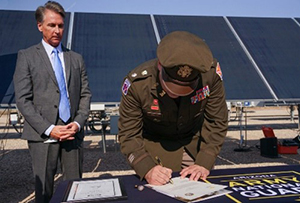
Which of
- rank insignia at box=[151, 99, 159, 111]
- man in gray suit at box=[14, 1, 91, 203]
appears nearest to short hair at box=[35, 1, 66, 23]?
man in gray suit at box=[14, 1, 91, 203]

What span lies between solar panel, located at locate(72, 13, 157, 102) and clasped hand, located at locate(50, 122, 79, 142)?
9.94ft

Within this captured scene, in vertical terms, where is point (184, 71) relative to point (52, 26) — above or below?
below

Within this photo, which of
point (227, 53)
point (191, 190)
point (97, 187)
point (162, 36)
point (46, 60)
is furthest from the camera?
point (162, 36)

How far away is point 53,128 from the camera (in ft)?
8.20

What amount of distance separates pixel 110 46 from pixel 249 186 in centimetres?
592

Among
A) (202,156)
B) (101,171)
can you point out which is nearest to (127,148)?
(202,156)

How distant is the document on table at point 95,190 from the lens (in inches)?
62.9

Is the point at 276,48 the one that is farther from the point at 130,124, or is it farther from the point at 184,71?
the point at 184,71

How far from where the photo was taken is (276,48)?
7.41 m

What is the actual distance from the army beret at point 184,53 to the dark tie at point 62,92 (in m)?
1.22

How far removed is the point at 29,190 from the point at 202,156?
144 inches

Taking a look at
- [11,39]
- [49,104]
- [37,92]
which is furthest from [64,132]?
[11,39]

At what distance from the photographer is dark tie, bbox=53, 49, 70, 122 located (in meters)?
2.66

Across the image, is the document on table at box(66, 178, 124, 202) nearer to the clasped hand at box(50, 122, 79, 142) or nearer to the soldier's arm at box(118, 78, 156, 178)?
the soldier's arm at box(118, 78, 156, 178)
